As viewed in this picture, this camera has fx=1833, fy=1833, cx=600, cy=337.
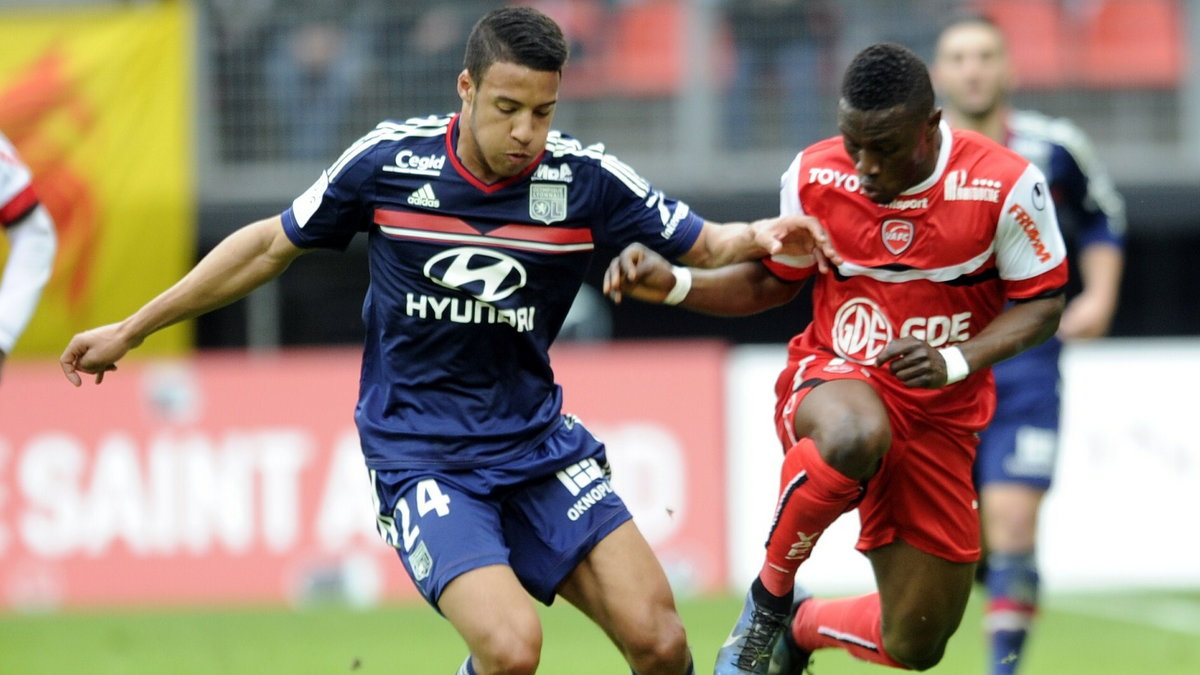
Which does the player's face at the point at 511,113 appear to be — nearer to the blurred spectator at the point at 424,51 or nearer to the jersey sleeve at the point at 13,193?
the jersey sleeve at the point at 13,193

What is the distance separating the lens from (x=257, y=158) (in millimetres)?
15695

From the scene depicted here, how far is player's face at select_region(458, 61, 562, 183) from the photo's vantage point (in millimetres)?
5336

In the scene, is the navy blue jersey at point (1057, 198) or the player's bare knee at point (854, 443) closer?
the player's bare knee at point (854, 443)

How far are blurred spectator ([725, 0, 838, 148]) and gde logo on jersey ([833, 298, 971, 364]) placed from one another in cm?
974

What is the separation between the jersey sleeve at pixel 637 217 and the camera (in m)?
5.69

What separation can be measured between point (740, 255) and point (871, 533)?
3.34 feet

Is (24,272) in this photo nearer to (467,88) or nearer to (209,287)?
(209,287)

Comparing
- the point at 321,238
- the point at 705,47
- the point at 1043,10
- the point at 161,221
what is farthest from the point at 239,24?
the point at 321,238

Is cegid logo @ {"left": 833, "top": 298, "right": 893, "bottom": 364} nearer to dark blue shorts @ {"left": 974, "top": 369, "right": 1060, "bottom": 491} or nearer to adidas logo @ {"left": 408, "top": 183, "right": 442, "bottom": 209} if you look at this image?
adidas logo @ {"left": 408, "top": 183, "right": 442, "bottom": 209}

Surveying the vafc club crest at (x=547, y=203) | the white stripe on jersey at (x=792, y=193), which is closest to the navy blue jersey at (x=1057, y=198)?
the white stripe on jersey at (x=792, y=193)

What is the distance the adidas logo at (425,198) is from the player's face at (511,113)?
0.64 feet

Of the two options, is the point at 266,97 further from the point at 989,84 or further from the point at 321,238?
the point at 321,238

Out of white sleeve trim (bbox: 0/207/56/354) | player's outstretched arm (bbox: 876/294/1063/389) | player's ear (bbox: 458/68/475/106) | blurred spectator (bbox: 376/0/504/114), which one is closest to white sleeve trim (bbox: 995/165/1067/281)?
player's outstretched arm (bbox: 876/294/1063/389)

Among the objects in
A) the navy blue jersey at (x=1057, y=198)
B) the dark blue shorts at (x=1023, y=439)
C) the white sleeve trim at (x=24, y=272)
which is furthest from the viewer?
the navy blue jersey at (x=1057, y=198)
